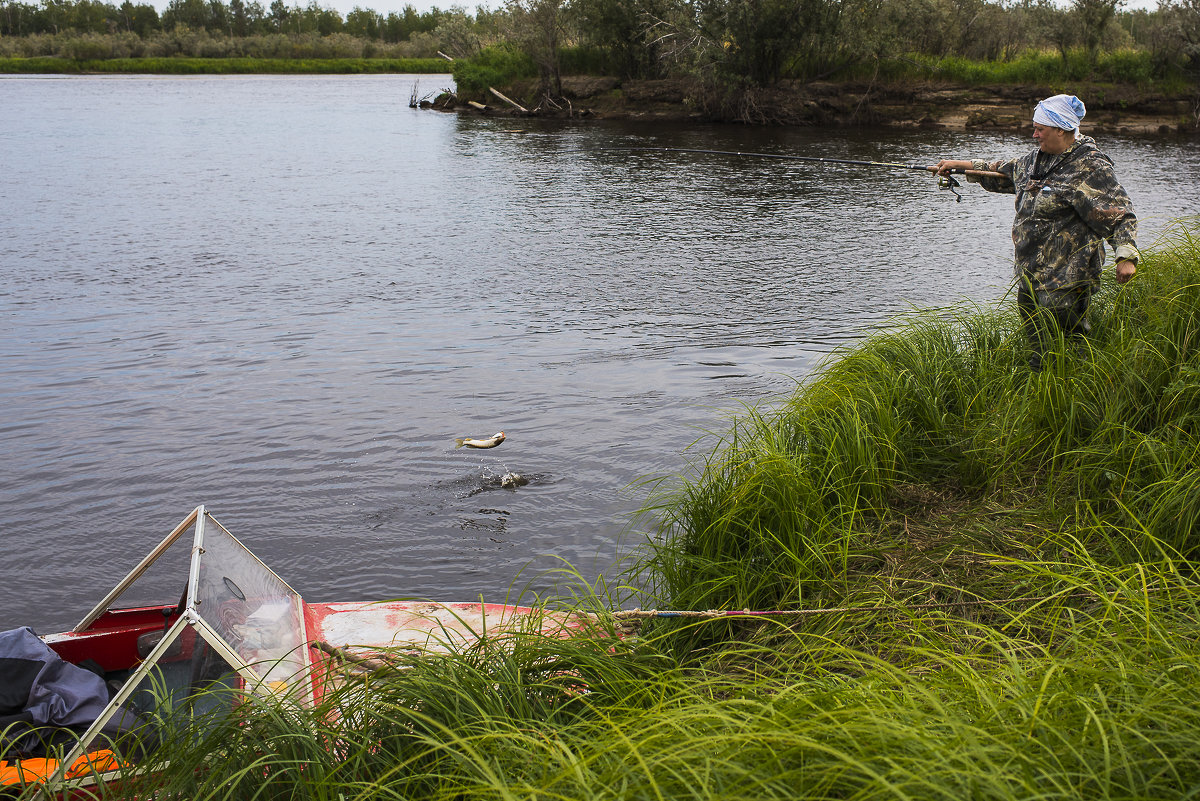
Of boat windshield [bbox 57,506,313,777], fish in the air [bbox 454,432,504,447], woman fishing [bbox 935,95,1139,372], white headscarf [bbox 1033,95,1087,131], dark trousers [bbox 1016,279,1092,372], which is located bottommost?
fish in the air [bbox 454,432,504,447]

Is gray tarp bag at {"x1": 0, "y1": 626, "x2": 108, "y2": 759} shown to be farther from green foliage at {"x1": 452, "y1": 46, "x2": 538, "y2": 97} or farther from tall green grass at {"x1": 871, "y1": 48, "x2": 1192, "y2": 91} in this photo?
green foliage at {"x1": 452, "y1": 46, "x2": 538, "y2": 97}

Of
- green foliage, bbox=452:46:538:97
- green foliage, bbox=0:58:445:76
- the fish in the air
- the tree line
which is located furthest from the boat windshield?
green foliage, bbox=0:58:445:76

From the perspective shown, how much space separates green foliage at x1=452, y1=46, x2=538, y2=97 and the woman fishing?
43014 millimetres

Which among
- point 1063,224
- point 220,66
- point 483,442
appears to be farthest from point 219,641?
point 220,66

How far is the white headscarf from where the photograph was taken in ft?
18.7

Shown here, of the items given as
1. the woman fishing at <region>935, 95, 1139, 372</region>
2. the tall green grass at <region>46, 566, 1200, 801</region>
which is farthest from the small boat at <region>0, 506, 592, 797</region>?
the woman fishing at <region>935, 95, 1139, 372</region>

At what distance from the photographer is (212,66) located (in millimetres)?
80938

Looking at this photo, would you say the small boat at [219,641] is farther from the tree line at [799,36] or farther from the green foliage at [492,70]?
the green foliage at [492,70]

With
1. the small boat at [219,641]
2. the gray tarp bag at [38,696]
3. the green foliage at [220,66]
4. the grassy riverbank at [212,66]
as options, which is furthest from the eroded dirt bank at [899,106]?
the green foliage at [220,66]

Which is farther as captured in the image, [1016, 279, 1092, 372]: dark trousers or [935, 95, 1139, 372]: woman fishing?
[1016, 279, 1092, 372]: dark trousers

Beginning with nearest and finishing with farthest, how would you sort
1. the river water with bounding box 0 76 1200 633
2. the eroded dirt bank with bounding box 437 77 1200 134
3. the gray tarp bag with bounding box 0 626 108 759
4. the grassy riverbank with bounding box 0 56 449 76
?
1. the gray tarp bag with bounding box 0 626 108 759
2. the river water with bounding box 0 76 1200 633
3. the eroded dirt bank with bounding box 437 77 1200 134
4. the grassy riverbank with bounding box 0 56 449 76

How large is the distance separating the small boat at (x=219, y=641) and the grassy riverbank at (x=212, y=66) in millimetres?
83157

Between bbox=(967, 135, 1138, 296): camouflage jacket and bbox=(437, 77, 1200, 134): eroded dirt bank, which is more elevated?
bbox=(437, 77, 1200, 134): eroded dirt bank

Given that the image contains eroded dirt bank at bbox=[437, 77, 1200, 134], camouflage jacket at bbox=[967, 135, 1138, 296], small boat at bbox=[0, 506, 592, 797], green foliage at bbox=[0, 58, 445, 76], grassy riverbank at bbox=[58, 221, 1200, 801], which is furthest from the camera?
green foliage at bbox=[0, 58, 445, 76]
